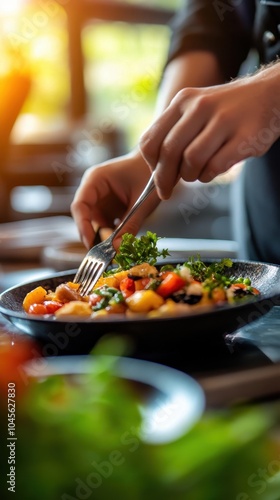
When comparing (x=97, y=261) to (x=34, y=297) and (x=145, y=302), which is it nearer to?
(x=34, y=297)

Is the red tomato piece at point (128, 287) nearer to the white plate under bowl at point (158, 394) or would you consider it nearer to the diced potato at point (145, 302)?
the diced potato at point (145, 302)

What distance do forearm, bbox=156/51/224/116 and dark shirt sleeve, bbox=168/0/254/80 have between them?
22mm

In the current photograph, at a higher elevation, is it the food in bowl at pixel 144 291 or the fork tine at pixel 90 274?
the food in bowl at pixel 144 291

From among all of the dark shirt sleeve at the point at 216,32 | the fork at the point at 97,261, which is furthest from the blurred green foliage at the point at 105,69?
the fork at the point at 97,261

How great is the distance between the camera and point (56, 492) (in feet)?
1.45

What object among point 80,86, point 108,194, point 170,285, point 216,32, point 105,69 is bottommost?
point 80,86

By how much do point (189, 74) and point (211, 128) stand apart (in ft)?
2.58

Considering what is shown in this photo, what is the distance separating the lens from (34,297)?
4.13ft

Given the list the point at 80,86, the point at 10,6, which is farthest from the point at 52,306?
the point at 80,86

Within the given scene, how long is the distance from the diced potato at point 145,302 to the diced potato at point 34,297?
0.22 m

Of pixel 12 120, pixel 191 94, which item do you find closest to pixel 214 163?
pixel 191 94

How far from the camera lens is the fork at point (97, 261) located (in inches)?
51.6

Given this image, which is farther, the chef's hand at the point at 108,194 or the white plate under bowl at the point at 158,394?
the chef's hand at the point at 108,194

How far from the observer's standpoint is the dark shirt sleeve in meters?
1.96
